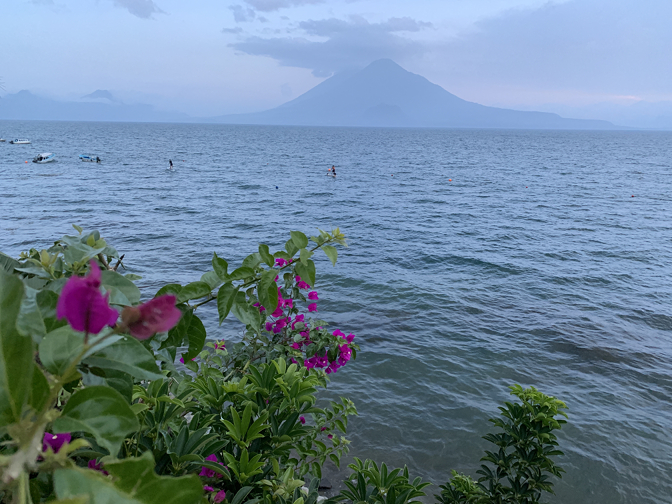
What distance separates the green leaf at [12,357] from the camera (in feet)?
1.89

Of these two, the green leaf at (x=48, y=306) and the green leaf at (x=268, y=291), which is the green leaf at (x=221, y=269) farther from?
the green leaf at (x=48, y=306)

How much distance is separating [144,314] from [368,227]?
27.6m

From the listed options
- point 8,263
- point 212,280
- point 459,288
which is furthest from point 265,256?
point 459,288

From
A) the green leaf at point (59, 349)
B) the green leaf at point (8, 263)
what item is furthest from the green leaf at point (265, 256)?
the green leaf at point (59, 349)

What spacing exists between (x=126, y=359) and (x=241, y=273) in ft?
3.64

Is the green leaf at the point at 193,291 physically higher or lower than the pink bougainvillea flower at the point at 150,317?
lower

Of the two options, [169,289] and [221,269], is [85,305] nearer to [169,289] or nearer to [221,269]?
[169,289]

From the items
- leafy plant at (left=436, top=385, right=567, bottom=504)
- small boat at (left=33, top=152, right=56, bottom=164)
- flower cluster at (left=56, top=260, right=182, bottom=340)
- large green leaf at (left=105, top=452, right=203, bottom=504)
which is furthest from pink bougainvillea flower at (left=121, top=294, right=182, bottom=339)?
small boat at (left=33, top=152, right=56, bottom=164)

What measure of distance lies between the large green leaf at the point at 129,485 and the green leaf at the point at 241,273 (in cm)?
138

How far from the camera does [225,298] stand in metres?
1.86

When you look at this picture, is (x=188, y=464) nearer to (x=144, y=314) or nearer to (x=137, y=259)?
(x=144, y=314)

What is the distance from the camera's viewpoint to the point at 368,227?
28.0 m

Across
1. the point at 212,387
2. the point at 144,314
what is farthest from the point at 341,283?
the point at 144,314

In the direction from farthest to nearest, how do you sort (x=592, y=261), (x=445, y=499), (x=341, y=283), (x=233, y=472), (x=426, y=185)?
(x=426, y=185), (x=592, y=261), (x=341, y=283), (x=445, y=499), (x=233, y=472)
